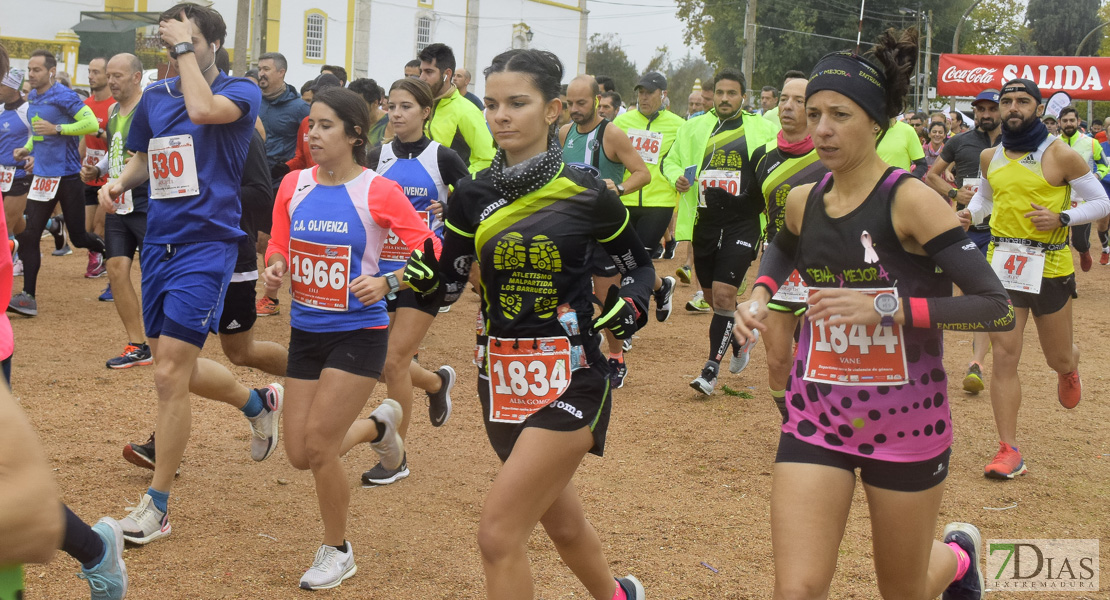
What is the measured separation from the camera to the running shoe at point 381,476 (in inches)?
232

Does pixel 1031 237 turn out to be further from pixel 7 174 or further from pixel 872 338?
pixel 7 174

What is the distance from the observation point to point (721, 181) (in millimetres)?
8680

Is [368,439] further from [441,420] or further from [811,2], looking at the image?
[811,2]

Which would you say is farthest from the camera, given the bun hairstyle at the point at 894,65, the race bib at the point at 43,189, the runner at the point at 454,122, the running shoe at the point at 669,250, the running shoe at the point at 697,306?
the running shoe at the point at 669,250

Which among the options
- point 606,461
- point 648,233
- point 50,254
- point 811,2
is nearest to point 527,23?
point 811,2

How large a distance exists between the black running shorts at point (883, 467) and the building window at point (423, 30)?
198 feet

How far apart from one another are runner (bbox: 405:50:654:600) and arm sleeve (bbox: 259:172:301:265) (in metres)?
1.45

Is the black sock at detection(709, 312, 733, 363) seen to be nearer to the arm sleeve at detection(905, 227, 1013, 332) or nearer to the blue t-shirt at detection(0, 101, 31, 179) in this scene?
the arm sleeve at detection(905, 227, 1013, 332)

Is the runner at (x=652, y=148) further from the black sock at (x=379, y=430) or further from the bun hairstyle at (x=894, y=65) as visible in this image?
the bun hairstyle at (x=894, y=65)

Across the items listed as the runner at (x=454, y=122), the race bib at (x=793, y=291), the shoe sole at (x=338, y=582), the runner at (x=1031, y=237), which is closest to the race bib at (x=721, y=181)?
the runner at (x=454, y=122)

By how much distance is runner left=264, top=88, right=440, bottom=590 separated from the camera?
4504 millimetres

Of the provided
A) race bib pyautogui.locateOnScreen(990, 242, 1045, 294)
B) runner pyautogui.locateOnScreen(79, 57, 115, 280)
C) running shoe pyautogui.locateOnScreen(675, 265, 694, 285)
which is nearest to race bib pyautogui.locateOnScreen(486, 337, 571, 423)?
race bib pyautogui.locateOnScreen(990, 242, 1045, 294)

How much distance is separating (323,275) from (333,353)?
1.17 feet

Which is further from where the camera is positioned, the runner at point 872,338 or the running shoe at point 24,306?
the running shoe at point 24,306
